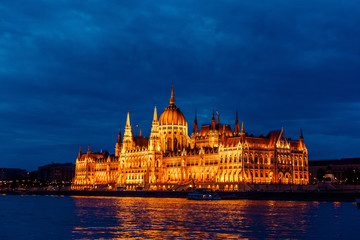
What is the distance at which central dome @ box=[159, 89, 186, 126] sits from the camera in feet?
625

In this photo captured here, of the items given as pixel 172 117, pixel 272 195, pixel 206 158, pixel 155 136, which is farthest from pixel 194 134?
pixel 272 195

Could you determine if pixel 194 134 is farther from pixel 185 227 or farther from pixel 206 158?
pixel 185 227

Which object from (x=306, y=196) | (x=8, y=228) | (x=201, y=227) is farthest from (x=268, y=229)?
(x=306, y=196)

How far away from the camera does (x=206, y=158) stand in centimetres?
16462

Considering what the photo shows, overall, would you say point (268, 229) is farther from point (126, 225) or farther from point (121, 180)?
point (121, 180)

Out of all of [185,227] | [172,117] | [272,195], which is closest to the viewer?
[185,227]

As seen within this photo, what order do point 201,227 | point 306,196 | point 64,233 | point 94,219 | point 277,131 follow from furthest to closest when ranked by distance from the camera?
point 277,131
point 306,196
point 94,219
point 201,227
point 64,233

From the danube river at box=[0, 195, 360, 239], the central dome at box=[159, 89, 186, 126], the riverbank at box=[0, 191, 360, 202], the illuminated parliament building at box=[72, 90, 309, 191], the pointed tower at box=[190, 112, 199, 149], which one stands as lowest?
the danube river at box=[0, 195, 360, 239]

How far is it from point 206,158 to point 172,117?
3154 cm

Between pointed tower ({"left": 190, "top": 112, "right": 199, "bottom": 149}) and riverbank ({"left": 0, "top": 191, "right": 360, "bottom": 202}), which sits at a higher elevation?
pointed tower ({"left": 190, "top": 112, "right": 199, "bottom": 149})

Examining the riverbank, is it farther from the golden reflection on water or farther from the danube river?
the golden reflection on water

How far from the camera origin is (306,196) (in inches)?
4742

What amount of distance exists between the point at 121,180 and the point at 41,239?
149293 mm

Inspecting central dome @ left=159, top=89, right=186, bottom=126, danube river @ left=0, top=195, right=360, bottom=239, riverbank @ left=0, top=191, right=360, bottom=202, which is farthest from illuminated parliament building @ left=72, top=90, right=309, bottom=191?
danube river @ left=0, top=195, right=360, bottom=239
